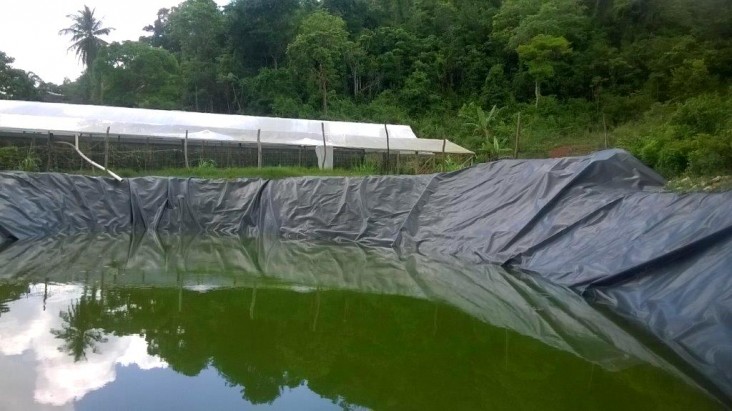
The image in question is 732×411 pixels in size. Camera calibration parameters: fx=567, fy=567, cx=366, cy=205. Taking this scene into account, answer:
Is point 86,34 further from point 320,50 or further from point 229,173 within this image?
point 229,173

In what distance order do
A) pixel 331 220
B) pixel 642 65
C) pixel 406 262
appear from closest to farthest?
1. pixel 406 262
2. pixel 331 220
3. pixel 642 65

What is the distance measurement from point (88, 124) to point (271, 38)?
46.6ft

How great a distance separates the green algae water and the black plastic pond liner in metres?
0.38

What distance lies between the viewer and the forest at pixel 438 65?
19.8 meters

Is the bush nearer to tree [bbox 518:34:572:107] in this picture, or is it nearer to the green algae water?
the green algae water

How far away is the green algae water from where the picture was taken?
122 inches

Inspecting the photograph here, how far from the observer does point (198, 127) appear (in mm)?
14758

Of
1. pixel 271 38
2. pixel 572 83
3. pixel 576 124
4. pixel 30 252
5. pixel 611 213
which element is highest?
pixel 271 38

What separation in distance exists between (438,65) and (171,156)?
50.4 ft

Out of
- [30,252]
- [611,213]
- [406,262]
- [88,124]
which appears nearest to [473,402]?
[611,213]

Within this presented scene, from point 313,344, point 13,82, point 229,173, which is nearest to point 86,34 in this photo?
point 13,82

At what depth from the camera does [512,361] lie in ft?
12.3

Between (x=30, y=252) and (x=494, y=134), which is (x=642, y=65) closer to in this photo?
(x=494, y=134)

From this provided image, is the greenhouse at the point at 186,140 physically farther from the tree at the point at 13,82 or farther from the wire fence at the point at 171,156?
the tree at the point at 13,82
